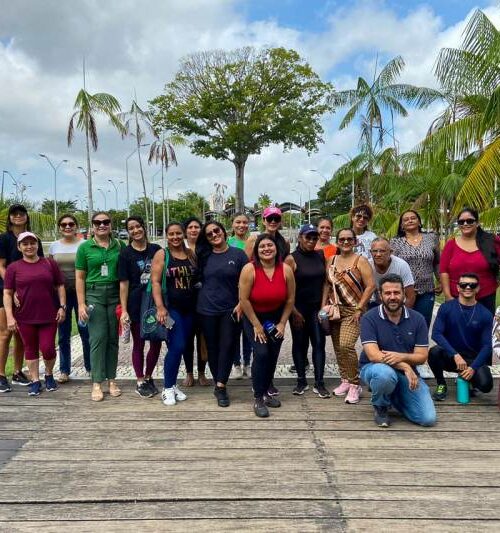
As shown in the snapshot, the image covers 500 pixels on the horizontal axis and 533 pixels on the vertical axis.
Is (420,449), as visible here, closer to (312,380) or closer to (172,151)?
(312,380)

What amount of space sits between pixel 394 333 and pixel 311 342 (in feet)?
2.87

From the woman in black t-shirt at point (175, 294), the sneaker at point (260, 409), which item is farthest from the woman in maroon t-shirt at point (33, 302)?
the sneaker at point (260, 409)

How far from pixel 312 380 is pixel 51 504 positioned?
10.4ft

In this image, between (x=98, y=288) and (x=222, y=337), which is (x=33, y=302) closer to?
(x=98, y=288)

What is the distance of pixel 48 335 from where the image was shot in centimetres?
502

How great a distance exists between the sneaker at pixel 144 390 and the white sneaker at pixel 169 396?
0.25 meters

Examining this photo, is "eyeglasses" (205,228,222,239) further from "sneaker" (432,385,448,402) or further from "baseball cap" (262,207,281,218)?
"sneaker" (432,385,448,402)

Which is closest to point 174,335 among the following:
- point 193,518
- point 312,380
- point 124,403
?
point 124,403

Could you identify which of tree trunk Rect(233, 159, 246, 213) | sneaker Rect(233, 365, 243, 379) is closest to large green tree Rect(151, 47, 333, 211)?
tree trunk Rect(233, 159, 246, 213)

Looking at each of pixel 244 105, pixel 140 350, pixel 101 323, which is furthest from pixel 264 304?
pixel 244 105

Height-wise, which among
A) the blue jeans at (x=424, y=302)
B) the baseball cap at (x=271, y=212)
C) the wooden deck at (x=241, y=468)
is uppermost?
the baseball cap at (x=271, y=212)

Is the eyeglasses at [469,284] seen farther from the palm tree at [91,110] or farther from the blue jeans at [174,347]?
the palm tree at [91,110]

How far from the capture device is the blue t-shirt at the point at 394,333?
4.35 m

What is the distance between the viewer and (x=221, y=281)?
4723 millimetres
